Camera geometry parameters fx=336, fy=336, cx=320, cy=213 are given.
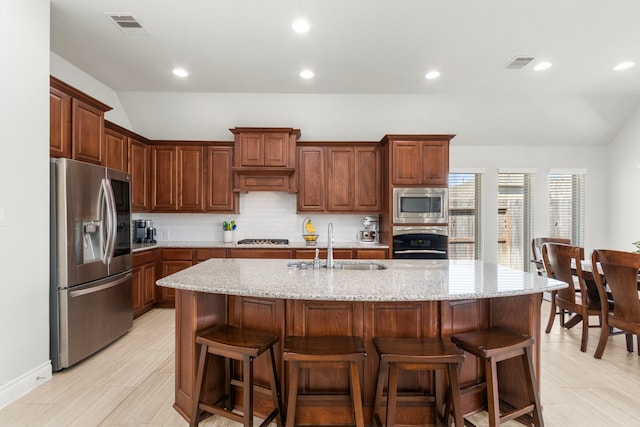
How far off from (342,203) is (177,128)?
2738 millimetres

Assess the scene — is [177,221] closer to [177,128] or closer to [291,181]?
[177,128]

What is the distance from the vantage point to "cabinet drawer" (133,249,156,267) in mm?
4092

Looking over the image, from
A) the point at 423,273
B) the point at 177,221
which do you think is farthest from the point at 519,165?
the point at 177,221

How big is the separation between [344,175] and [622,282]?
3295mm

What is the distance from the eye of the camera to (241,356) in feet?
5.82

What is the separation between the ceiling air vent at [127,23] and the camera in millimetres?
2855

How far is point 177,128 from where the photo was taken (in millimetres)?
5086

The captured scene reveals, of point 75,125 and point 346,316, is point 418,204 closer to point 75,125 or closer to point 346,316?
point 346,316

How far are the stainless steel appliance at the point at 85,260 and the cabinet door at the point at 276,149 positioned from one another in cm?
188

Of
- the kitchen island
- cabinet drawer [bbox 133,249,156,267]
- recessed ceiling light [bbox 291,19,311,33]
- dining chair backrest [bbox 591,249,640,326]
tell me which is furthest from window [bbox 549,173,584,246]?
cabinet drawer [bbox 133,249,156,267]

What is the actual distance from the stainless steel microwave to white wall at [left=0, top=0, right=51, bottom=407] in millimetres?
3716

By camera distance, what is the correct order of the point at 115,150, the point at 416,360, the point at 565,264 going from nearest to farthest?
the point at 416,360, the point at 565,264, the point at 115,150

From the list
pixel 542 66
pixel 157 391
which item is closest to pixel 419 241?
pixel 542 66

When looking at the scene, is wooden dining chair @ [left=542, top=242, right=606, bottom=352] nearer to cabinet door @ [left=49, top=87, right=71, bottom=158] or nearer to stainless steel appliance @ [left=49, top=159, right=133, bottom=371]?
stainless steel appliance @ [left=49, top=159, right=133, bottom=371]
